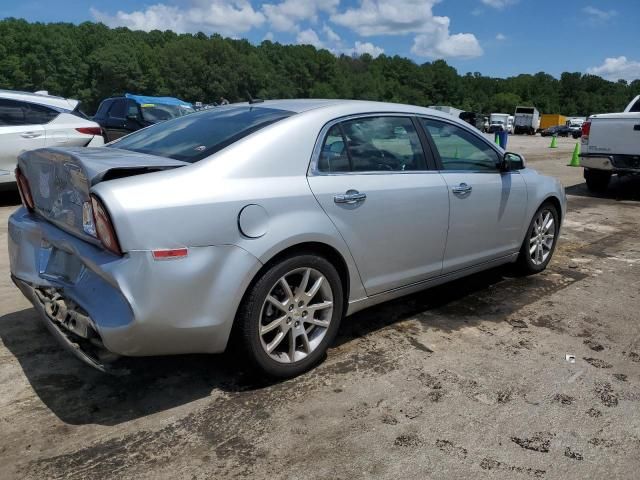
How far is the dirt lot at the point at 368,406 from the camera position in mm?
2451

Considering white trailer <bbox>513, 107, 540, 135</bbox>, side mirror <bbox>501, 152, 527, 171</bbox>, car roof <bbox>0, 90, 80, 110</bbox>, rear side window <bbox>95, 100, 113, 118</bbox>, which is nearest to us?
side mirror <bbox>501, 152, 527, 171</bbox>

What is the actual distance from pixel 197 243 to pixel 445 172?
2.00 metres

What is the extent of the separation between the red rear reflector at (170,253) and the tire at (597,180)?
402 inches

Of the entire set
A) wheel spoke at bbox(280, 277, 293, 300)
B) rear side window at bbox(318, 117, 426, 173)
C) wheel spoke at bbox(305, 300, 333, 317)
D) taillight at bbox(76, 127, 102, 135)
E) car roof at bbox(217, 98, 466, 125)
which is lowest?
wheel spoke at bbox(305, 300, 333, 317)

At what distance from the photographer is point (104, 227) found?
2.54 m

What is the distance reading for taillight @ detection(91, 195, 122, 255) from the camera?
2.50 m

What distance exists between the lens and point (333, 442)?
8.55 ft

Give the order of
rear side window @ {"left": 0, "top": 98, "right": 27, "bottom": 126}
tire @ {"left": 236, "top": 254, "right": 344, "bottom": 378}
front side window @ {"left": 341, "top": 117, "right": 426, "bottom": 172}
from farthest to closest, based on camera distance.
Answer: rear side window @ {"left": 0, "top": 98, "right": 27, "bottom": 126} < front side window @ {"left": 341, "top": 117, "right": 426, "bottom": 172} < tire @ {"left": 236, "top": 254, "right": 344, "bottom": 378}

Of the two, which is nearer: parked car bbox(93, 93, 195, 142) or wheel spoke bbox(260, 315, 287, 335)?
wheel spoke bbox(260, 315, 287, 335)

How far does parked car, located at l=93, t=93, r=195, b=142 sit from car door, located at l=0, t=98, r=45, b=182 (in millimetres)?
3926

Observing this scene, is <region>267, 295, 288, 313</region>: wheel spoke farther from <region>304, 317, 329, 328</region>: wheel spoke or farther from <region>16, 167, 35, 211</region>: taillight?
<region>16, 167, 35, 211</region>: taillight

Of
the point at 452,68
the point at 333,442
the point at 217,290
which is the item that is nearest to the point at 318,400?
the point at 333,442

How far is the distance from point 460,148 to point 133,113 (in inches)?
387

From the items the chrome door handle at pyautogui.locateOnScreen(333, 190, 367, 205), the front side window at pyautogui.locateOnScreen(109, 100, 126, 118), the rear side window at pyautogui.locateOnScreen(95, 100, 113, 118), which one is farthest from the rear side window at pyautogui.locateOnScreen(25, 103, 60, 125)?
the chrome door handle at pyautogui.locateOnScreen(333, 190, 367, 205)
